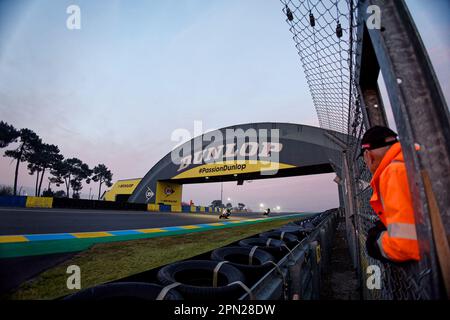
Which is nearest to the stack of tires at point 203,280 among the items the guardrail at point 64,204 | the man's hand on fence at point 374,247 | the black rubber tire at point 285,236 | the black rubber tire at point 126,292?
the black rubber tire at point 126,292

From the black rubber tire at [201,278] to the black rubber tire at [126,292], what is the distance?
128 millimetres

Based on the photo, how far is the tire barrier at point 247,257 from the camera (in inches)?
76.7

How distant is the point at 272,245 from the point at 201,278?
1.43 meters

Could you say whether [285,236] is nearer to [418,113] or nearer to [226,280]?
[226,280]

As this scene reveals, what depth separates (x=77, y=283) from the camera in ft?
7.57

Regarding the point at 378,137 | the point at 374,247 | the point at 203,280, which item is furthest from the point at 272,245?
the point at 378,137

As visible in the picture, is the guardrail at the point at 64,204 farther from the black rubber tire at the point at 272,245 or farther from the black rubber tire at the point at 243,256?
the black rubber tire at the point at 243,256

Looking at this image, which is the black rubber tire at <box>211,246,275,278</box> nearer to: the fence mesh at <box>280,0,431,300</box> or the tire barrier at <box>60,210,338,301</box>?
the tire barrier at <box>60,210,338,301</box>

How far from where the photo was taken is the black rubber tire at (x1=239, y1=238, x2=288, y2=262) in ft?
8.59

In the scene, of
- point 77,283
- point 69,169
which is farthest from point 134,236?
point 69,169

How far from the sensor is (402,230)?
93cm
